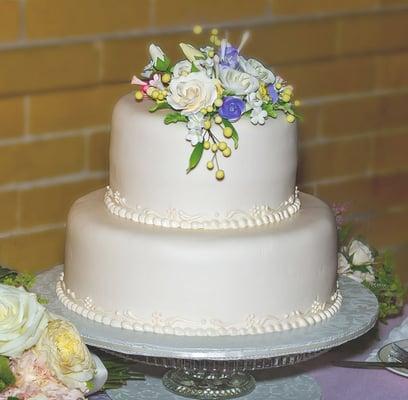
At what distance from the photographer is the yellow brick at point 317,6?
304 centimetres

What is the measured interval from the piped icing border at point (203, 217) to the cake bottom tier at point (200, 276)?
0.04 feet

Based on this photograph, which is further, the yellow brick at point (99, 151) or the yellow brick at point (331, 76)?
the yellow brick at point (331, 76)

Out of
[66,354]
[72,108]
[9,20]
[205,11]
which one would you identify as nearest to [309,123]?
[205,11]

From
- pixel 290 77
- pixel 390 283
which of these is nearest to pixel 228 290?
pixel 390 283

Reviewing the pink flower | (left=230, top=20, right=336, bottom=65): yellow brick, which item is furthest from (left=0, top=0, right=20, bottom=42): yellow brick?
the pink flower

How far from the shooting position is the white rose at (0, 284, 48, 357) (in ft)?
5.14

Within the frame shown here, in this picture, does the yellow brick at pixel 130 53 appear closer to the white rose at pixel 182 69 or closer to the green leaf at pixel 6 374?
the white rose at pixel 182 69

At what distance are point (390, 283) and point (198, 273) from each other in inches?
22.9

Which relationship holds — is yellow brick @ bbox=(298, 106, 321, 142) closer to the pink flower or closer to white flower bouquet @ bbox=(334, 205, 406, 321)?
white flower bouquet @ bbox=(334, 205, 406, 321)

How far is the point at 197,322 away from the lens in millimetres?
1778

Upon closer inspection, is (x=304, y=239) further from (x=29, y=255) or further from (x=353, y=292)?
(x=29, y=255)

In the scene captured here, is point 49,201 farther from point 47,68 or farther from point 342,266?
point 342,266

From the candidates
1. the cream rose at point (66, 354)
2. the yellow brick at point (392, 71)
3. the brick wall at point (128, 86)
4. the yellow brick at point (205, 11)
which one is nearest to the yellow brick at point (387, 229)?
the brick wall at point (128, 86)

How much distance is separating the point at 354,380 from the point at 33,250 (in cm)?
104
